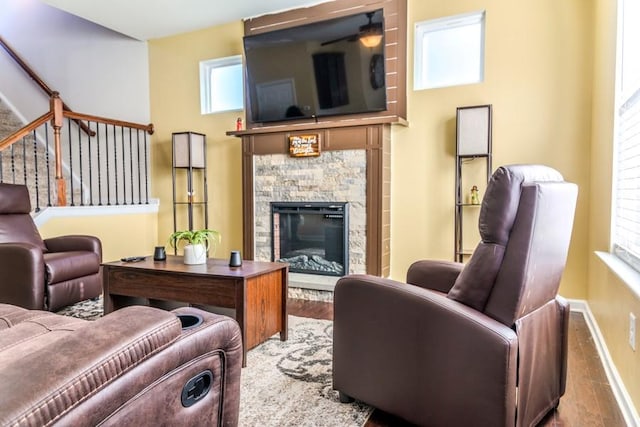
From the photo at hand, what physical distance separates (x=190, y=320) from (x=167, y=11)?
4.19 meters

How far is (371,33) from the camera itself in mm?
3645

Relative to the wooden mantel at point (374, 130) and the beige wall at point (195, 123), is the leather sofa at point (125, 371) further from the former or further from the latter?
the beige wall at point (195, 123)

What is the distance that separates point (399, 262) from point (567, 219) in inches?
91.9

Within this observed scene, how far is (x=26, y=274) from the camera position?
2.86m

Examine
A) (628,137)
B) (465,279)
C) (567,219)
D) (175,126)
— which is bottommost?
(465,279)

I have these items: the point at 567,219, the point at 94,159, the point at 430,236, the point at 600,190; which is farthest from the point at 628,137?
the point at 94,159

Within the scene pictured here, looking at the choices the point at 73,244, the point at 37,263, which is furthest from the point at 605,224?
the point at 73,244

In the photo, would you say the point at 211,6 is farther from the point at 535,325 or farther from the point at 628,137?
the point at 535,325

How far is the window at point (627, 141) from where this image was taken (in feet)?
6.34

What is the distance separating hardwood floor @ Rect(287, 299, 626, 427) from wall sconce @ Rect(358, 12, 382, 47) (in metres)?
2.88

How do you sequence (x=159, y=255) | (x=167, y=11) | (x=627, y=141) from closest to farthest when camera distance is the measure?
(x=627, y=141) → (x=159, y=255) → (x=167, y=11)

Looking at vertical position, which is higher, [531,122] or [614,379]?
[531,122]

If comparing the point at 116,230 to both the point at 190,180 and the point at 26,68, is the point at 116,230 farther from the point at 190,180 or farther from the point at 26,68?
the point at 26,68

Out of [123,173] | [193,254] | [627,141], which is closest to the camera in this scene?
[627,141]
